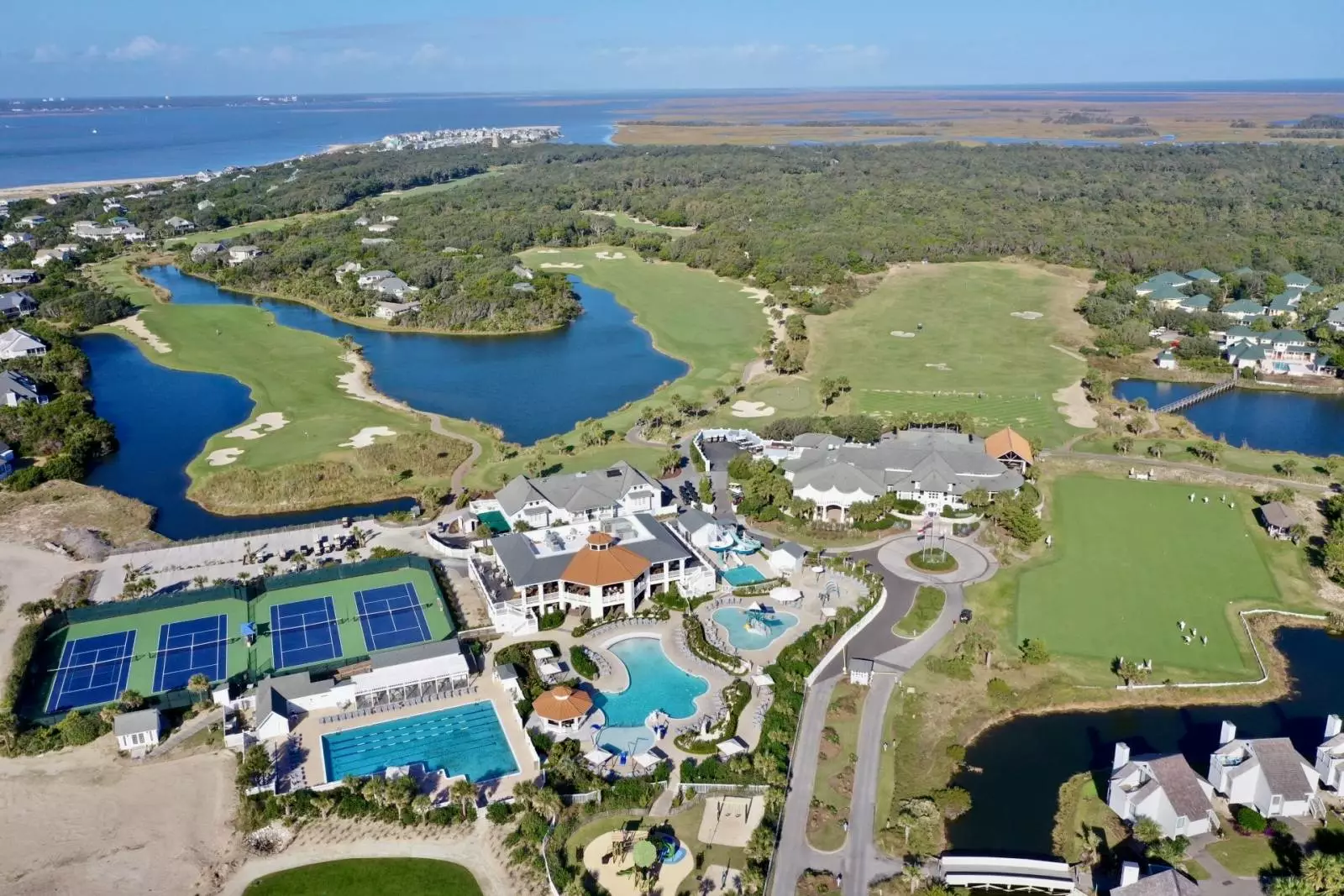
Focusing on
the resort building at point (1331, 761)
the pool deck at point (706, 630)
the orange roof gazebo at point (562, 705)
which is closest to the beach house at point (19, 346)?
the pool deck at point (706, 630)

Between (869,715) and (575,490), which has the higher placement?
(575,490)

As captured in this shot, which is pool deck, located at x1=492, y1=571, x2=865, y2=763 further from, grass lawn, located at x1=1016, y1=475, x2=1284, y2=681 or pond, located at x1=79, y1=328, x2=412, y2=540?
pond, located at x1=79, y1=328, x2=412, y2=540

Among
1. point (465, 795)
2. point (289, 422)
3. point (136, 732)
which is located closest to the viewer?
point (465, 795)

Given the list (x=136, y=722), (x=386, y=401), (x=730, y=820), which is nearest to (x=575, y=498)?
(x=136, y=722)

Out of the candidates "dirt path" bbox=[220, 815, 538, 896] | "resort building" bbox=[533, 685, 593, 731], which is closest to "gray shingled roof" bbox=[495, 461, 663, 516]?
"resort building" bbox=[533, 685, 593, 731]

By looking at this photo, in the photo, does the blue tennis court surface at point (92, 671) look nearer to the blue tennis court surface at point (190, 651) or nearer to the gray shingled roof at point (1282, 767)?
the blue tennis court surface at point (190, 651)

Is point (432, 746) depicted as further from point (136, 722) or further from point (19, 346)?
point (19, 346)

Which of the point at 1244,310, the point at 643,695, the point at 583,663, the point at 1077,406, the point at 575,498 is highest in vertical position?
the point at 1244,310
